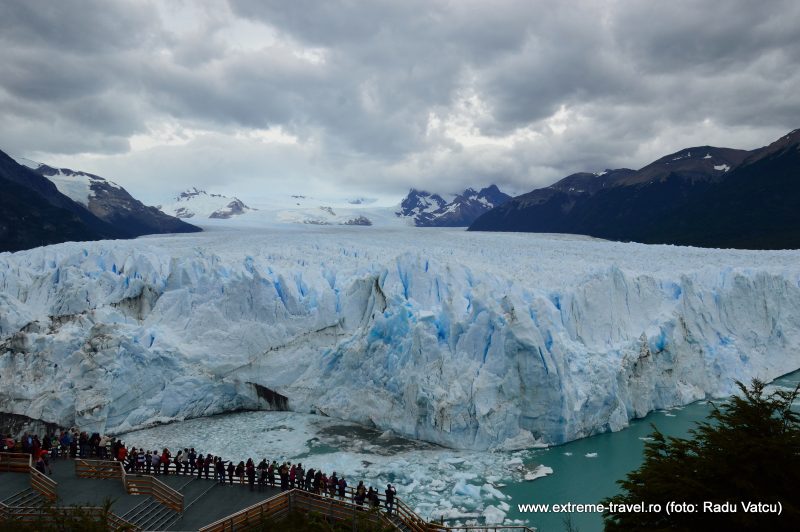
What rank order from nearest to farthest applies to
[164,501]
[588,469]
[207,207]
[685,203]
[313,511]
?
[313,511]
[164,501]
[588,469]
[685,203]
[207,207]

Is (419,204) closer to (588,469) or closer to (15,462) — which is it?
(588,469)

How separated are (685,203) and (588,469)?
82.2 metres

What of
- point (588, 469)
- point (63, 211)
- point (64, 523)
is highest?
point (63, 211)

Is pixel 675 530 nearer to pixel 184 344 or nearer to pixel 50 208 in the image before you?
pixel 184 344

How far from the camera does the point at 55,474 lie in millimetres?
12086

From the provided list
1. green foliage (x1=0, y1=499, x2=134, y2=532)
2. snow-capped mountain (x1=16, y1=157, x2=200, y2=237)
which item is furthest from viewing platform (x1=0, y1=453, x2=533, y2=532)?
snow-capped mountain (x1=16, y1=157, x2=200, y2=237)

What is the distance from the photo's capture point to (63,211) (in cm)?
6781

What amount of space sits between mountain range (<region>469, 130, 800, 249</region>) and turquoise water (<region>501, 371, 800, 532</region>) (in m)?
42.6

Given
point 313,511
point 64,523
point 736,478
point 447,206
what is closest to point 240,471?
point 313,511

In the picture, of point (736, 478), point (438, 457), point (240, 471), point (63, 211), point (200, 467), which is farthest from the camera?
point (63, 211)

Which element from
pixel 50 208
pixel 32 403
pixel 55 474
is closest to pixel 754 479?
pixel 55 474

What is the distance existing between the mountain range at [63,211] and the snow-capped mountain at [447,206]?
5838cm

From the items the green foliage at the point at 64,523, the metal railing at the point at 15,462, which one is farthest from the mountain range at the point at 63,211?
the green foliage at the point at 64,523

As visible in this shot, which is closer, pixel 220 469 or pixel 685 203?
pixel 220 469
